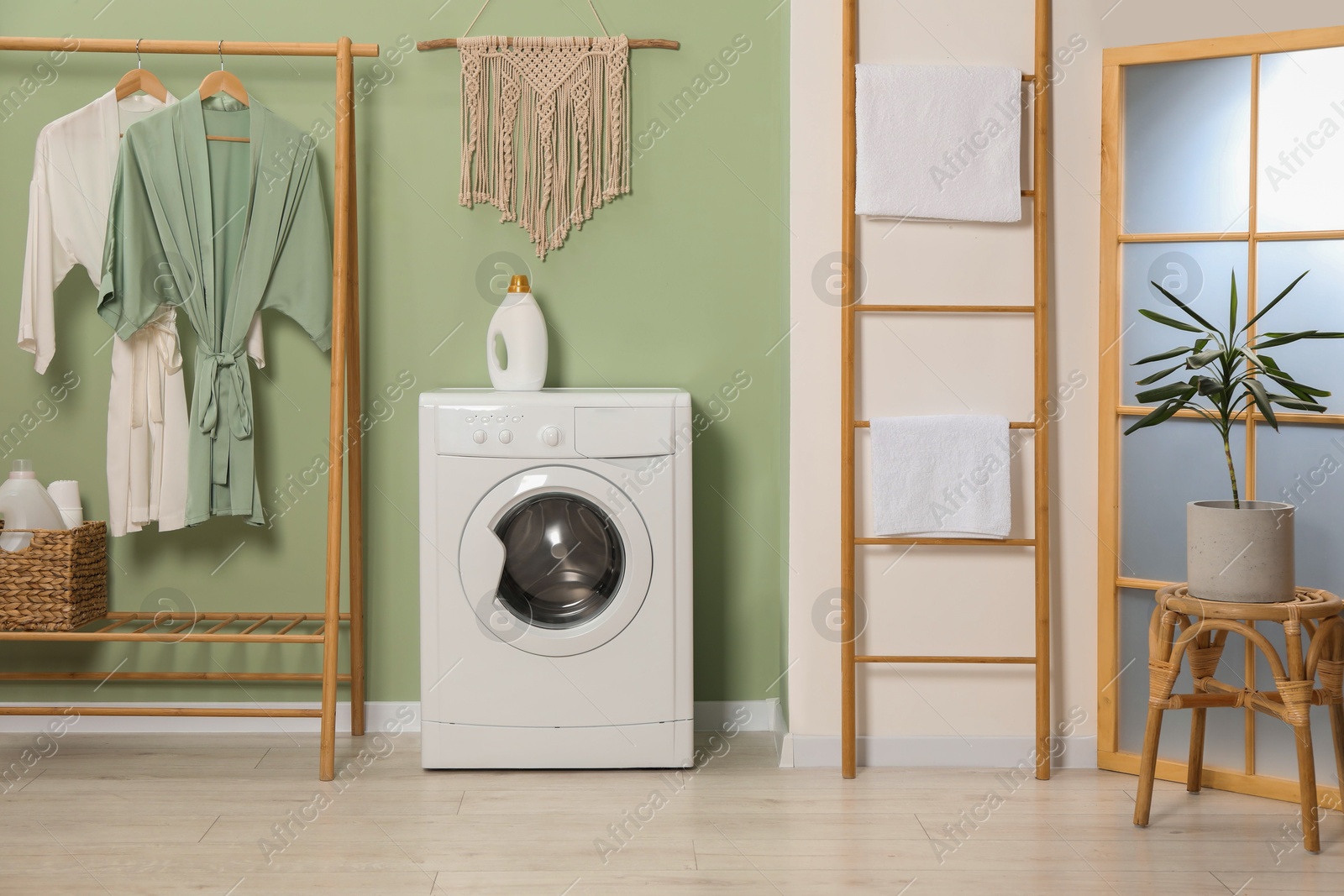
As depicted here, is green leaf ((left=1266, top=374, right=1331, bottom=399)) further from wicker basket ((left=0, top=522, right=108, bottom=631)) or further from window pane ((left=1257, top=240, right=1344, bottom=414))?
wicker basket ((left=0, top=522, right=108, bottom=631))

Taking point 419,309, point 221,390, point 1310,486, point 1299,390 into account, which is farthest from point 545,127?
point 1310,486

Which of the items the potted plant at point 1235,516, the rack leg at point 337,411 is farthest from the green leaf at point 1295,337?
the rack leg at point 337,411

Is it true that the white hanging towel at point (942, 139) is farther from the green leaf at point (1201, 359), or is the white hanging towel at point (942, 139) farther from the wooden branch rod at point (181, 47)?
the wooden branch rod at point (181, 47)

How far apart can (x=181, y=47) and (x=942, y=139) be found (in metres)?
1.78

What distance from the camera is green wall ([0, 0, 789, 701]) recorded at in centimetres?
260

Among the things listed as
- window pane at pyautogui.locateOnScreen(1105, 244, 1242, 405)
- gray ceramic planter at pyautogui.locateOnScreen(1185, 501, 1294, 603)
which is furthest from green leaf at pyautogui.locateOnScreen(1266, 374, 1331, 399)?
window pane at pyautogui.locateOnScreen(1105, 244, 1242, 405)

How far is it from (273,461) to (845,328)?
4.97 ft

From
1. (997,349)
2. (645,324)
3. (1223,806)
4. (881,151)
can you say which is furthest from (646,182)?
(1223,806)

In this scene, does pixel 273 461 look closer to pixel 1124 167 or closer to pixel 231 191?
pixel 231 191

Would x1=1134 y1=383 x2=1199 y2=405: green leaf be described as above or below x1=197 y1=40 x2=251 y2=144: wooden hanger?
below

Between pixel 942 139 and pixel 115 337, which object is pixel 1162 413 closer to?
pixel 942 139

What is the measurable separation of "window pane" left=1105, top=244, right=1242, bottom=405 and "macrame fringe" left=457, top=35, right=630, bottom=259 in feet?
4.12

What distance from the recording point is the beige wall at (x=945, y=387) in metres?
2.34

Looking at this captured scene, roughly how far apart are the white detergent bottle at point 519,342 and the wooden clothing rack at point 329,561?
0.36 metres
